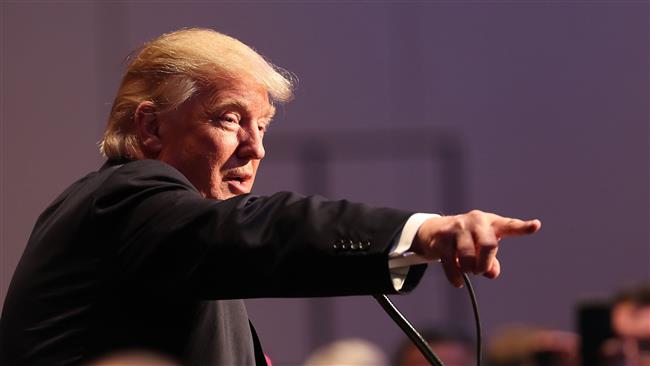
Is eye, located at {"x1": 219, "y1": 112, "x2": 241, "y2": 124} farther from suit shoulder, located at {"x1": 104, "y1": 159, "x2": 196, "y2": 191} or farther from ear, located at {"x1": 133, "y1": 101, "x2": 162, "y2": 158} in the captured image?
suit shoulder, located at {"x1": 104, "y1": 159, "x2": 196, "y2": 191}

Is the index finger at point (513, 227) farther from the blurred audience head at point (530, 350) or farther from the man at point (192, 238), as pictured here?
the blurred audience head at point (530, 350)

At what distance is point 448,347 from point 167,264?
252 cm

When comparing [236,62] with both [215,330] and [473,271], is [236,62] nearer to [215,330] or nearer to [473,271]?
[215,330]

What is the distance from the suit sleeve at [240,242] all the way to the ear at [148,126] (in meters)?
0.33

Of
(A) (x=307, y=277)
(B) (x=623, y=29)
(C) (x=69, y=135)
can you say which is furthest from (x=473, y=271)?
(B) (x=623, y=29)

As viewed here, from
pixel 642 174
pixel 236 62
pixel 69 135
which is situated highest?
pixel 236 62

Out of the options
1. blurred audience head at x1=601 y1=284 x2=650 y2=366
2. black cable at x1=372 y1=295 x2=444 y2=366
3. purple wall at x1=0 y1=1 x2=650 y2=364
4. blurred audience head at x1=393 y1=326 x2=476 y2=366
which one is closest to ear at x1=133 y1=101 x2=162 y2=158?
black cable at x1=372 y1=295 x2=444 y2=366

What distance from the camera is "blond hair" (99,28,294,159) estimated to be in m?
2.16

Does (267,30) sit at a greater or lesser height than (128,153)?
lesser

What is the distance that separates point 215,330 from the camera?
203 centimetres

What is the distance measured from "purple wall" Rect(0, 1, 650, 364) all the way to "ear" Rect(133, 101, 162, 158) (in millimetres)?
3324

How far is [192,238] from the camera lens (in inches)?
68.8

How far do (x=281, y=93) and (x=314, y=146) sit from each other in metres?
3.42

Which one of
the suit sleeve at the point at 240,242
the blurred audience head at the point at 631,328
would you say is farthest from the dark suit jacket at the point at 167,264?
the blurred audience head at the point at 631,328
